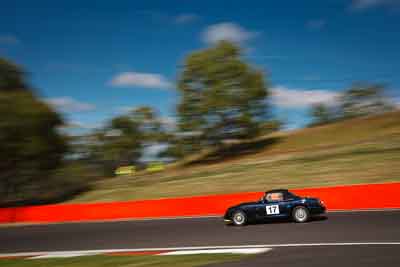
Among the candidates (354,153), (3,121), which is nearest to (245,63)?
(354,153)

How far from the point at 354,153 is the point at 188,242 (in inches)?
1038

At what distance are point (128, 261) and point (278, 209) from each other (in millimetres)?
7202

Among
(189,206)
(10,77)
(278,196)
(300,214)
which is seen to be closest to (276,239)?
(300,214)

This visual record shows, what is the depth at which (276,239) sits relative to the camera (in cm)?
1210

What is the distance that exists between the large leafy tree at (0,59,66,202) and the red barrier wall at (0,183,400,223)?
724cm

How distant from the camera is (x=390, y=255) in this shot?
8.28m

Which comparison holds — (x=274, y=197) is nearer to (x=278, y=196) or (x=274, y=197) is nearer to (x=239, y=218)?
(x=278, y=196)

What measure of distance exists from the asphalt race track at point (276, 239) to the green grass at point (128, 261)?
2.46 ft

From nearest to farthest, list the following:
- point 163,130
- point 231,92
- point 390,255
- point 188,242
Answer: point 390,255, point 188,242, point 231,92, point 163,130

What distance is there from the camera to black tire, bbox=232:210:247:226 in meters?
16.5

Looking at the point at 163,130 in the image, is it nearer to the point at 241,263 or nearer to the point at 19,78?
the point at 19,78

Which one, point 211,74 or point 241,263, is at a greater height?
point 211,74

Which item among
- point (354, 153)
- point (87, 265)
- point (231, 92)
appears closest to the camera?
point (87, 265)

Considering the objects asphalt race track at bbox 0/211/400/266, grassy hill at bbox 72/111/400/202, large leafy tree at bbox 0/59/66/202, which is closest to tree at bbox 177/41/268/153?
grassy hill at bbox 72/111/400/202
